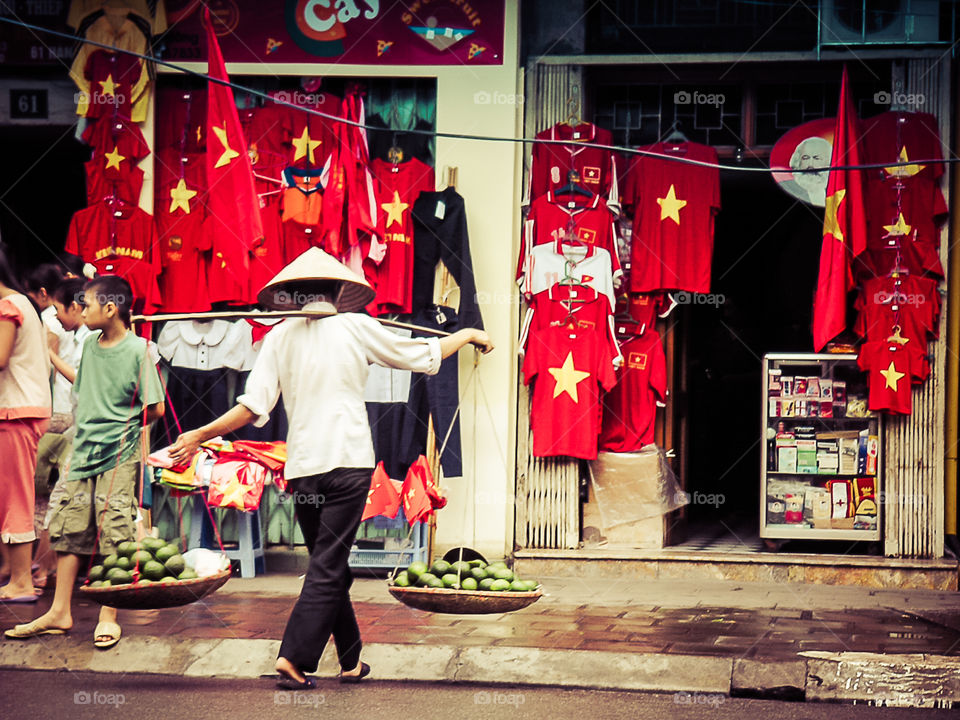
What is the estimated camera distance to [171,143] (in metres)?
9.22

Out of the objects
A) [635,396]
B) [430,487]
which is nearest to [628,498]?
[635,396]

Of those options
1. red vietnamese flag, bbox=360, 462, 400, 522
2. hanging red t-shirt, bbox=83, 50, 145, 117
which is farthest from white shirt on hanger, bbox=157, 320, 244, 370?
hanging red t-shirt, bbox=83, 50, 145, 117

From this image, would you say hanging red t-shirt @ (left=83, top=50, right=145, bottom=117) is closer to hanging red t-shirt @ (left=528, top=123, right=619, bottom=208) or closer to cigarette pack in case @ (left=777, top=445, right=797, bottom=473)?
hanging red t-shirt @ (left=528, top=123, right=619, bottom=208)

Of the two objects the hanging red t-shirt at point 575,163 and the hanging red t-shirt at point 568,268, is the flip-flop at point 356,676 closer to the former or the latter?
the hanging red t-shirt at point 568,268

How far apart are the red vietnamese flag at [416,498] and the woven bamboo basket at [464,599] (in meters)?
1.76

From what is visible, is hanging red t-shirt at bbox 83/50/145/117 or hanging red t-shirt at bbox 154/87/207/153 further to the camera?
hanging red t-shirt at bbox 154/87/207/153

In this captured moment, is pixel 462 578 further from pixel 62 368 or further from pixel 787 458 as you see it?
pixel 787 458

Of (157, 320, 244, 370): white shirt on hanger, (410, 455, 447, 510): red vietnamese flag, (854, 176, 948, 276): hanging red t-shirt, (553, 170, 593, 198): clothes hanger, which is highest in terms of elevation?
(553, 170, 593, 198): clothes hanger

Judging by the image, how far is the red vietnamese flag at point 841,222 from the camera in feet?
27.5
